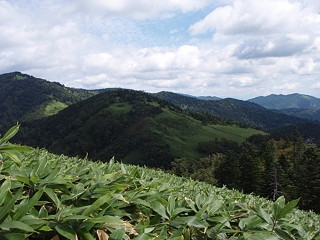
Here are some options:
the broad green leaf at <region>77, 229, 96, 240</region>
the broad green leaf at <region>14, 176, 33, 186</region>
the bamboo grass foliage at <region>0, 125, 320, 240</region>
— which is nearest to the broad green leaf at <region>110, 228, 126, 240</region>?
the bamboo grass foliage at <region>0, 125, 320, 240</region>

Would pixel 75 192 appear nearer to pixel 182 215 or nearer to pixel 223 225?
pixel 182 215

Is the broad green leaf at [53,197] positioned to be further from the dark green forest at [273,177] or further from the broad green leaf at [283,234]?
the dark green forest at [273,177]

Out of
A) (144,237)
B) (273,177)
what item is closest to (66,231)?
(144,237)

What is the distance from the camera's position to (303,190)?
68.2 meters

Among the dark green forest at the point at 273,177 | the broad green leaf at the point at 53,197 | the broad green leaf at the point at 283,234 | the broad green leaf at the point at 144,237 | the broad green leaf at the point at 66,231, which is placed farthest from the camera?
the dark green forest at the point at 273,177

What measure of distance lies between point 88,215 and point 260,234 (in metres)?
1.18

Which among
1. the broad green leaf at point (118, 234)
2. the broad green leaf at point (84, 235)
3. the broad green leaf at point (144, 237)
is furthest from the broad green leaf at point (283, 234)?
the broad green leaf at point (84, 235)

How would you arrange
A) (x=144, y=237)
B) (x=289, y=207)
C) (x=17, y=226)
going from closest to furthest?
1. (x=17, y=226)
2. (x=144, y=237)
3. (x=289, y=207)

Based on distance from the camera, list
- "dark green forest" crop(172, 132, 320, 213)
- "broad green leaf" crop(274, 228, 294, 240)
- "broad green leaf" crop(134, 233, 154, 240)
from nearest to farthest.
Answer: "broad green leaf" crop(134, 233, 154, 240) → "broad green leaf" crop(274, 228, 294, 240) → "dark green forest" crop(172, 132, 320, 213)

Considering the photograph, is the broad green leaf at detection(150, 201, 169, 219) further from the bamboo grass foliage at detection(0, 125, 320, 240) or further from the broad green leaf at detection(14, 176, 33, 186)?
the broad green leaf at detection(14, 176, 33, 186)

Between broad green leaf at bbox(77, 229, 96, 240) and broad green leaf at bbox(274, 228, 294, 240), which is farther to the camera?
broad green leaf at bbox(274, 228, 294, 240)

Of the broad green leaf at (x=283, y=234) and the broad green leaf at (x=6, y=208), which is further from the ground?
the broad green leaf at (x=6, y=208)

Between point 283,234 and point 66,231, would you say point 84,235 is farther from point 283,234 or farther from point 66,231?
point 283,234

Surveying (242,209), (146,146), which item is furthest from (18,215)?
(146,146)
